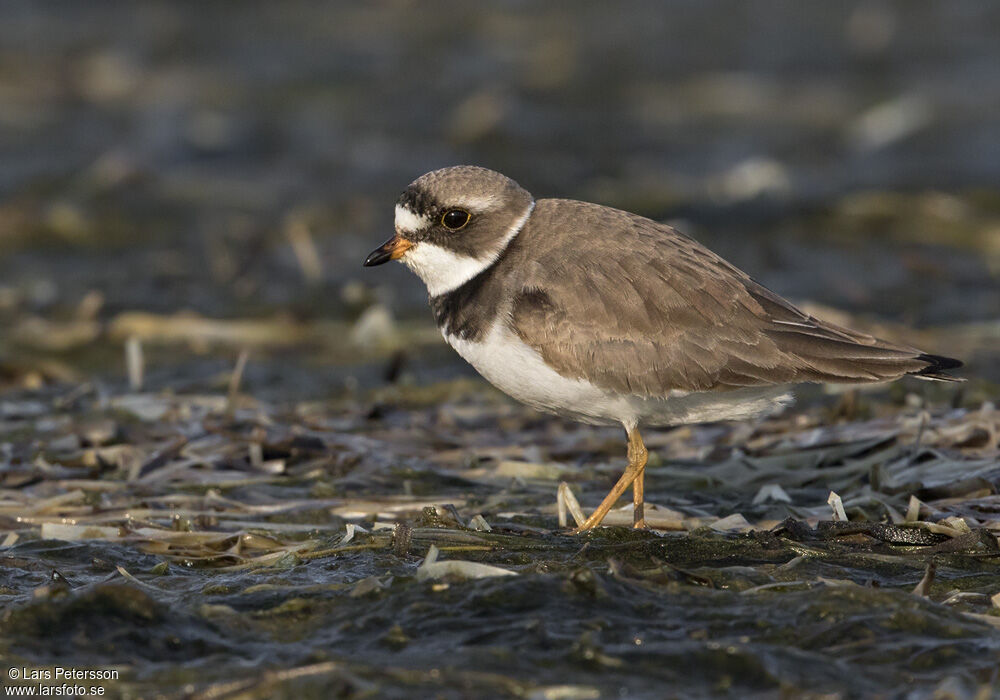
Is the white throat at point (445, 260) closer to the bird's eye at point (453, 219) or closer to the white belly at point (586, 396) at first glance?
the bird's eye at point (453, 219)

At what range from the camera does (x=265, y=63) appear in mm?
16328

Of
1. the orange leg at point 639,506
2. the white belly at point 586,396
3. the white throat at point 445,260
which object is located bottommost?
the orange leg at point 639,506

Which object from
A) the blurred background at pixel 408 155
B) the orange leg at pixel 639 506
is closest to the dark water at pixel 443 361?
the blurred background at pixel 408 155

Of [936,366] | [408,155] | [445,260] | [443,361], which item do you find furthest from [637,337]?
[408,155]

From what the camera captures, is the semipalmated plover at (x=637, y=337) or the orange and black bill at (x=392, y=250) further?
the orange and black bill at (x=392, y=250)

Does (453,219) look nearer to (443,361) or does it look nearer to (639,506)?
(639,506)

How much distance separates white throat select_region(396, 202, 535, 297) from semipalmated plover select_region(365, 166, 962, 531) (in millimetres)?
35

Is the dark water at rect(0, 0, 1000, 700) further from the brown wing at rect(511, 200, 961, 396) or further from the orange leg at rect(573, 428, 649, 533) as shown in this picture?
the brown wing at rect(511, 200, 961, 396)

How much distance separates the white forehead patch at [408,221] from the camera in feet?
20.1

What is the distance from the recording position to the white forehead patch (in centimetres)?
612

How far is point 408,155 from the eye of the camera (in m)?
14.0

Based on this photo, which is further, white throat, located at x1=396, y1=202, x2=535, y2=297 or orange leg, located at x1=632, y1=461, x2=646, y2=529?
white throat, located at x1=396, y1=202, x2=535, y2=297

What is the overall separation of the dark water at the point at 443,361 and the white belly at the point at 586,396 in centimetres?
51

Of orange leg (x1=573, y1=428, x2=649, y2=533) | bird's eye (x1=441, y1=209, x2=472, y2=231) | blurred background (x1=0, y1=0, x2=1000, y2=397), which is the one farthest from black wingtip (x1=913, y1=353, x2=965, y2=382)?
blurred background (x1=0, y1=0, x2=1000, y2=397)
